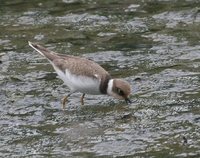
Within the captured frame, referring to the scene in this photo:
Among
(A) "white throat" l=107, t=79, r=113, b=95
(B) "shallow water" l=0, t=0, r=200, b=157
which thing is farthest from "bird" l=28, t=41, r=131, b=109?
(B) "shallow water" l=0, t=0, r=200, b=157

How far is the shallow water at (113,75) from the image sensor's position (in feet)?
32.9

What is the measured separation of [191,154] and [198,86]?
2.93 metres

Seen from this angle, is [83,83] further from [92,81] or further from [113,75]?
[113,75]

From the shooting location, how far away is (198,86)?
12.1m

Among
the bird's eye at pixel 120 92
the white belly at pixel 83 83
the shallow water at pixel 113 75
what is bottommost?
the shallow water at pixel 113 75

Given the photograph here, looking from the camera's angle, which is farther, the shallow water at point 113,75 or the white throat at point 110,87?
the white throat at point 110,87

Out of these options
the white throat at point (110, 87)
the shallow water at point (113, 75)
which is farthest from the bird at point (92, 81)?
the shallow water at point (113, 75)

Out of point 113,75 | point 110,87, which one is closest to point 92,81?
point 110,87

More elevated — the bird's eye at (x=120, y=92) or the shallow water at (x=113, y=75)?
the bird's eye at (x=120, y=92)

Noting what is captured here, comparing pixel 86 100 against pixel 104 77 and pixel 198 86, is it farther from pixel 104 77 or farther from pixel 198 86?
pixel 198 86

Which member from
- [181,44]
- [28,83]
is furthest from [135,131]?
[181,44]

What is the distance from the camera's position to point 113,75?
13156 mm

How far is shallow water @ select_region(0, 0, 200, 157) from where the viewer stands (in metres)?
10.0

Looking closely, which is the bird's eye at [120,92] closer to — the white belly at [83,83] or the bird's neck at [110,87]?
the bird's neck at [110,87]
